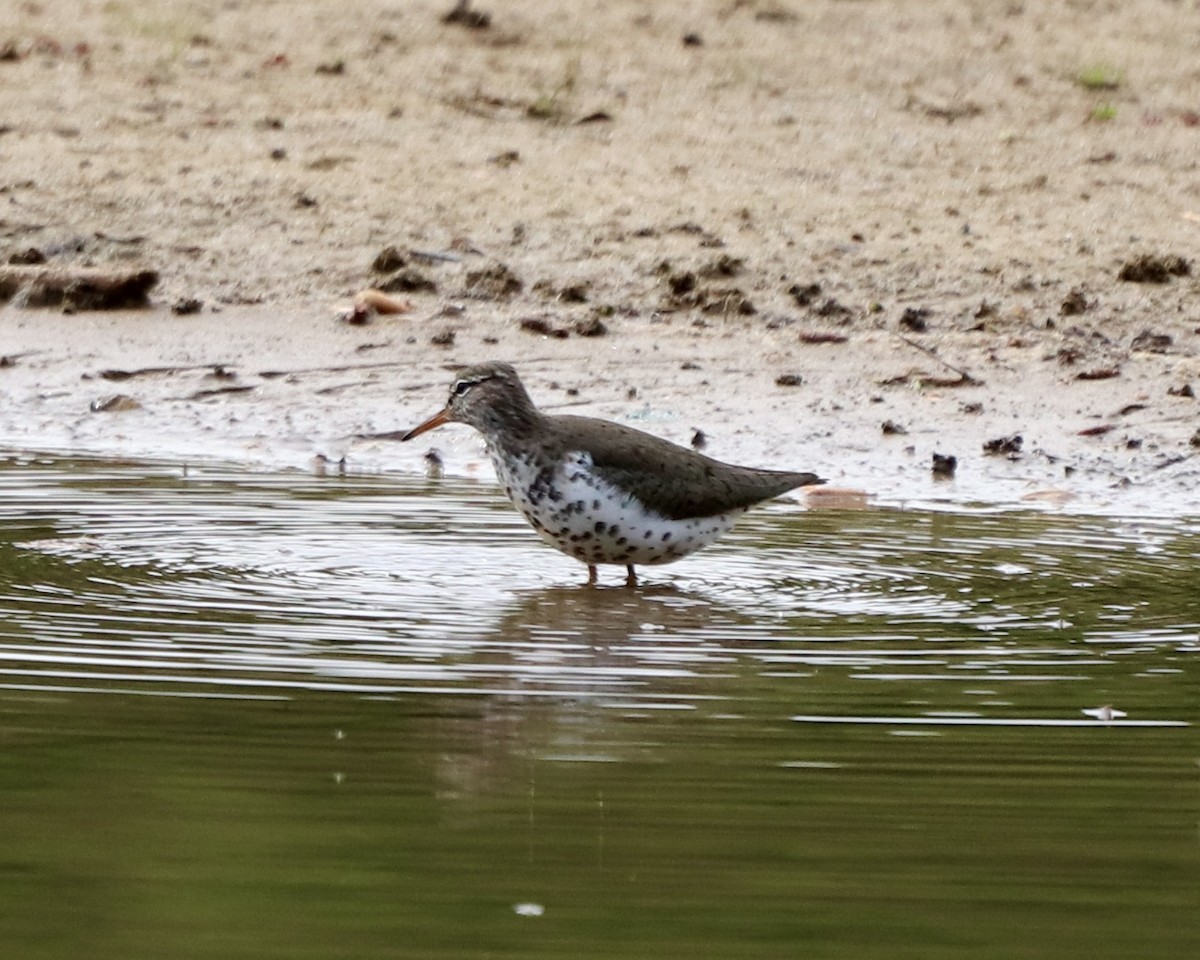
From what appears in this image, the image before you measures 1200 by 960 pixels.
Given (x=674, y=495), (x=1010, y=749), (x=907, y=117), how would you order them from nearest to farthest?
(x=1010, y=749) → (x=674, y=495) → (x=907, y=117)

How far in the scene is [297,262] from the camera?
500 inches

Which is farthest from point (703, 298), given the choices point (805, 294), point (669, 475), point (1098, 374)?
point (669, 475)

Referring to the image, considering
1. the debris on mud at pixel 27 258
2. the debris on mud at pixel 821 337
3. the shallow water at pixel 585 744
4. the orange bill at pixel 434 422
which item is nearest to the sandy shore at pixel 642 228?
the debris on mud at pixel 821 337

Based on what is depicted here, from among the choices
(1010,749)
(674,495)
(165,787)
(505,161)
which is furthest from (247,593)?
(505,161)

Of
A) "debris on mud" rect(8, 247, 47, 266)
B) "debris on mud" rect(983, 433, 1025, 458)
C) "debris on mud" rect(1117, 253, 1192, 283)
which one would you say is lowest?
"debris on mud" rect(983, 433, 1025, 458)

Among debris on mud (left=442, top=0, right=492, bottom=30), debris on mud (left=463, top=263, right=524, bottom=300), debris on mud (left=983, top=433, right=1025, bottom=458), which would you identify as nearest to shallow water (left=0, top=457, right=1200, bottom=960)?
debris on mud (left=983, top=433, right=1025, bottom=458)

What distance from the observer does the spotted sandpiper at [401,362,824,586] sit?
7910 mm

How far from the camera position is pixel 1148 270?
12227 mm

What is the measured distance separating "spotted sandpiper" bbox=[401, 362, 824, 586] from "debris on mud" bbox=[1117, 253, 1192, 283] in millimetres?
4492

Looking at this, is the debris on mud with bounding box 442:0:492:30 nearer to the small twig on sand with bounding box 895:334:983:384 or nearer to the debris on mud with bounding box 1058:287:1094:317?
the small twig on sand with bounding box 895:334:983:384

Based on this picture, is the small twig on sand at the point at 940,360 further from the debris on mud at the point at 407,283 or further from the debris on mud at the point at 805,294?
the debris on mud at the point at 407,283

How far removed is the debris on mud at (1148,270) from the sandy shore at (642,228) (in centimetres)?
2

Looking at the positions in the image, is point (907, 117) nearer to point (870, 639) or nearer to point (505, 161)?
point (505, 161)

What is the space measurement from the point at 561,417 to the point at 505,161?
18.1ft
